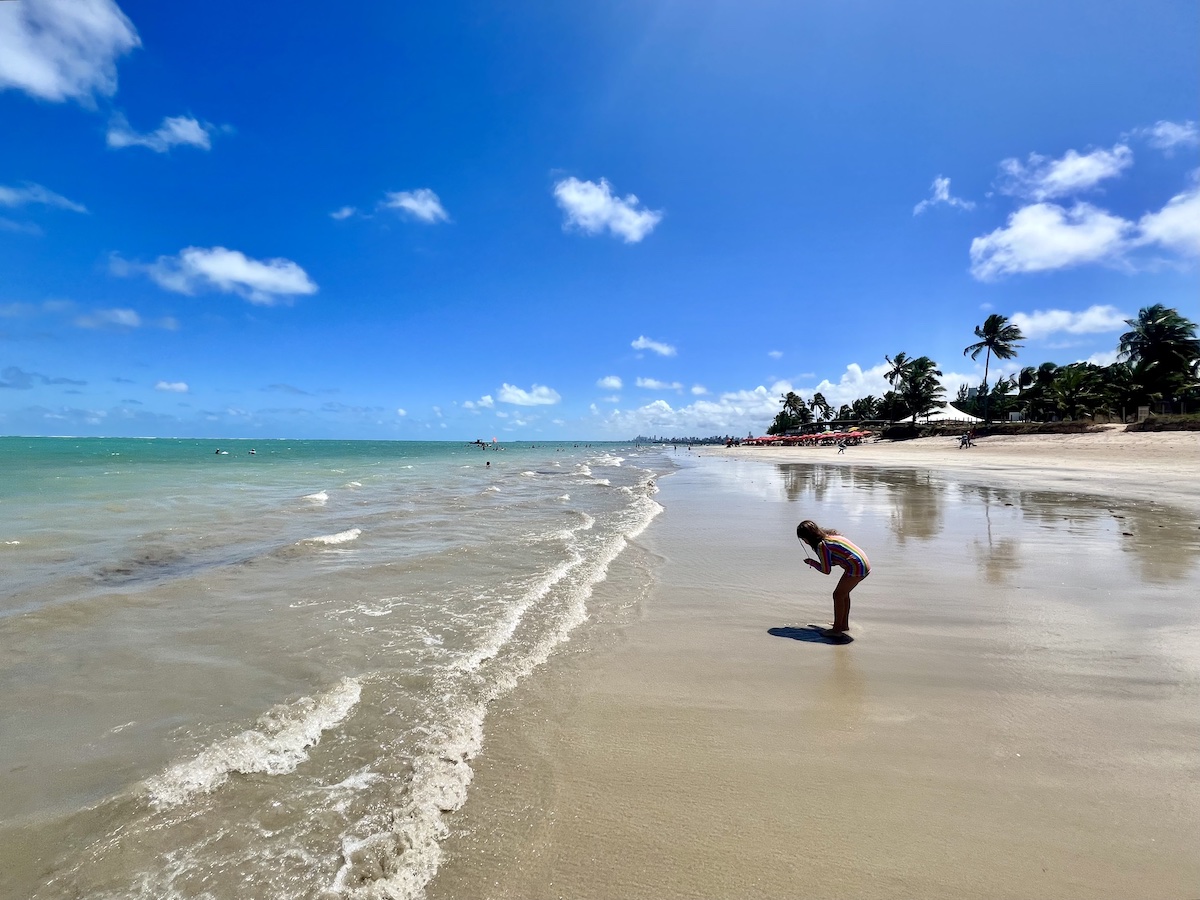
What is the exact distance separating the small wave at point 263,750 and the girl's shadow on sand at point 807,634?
14.4 ft

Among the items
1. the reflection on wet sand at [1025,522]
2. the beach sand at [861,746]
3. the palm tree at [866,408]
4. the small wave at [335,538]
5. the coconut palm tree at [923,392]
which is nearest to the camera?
the beach sand at [861,746]

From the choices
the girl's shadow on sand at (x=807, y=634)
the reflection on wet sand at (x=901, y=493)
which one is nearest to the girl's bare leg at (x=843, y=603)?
the girl's shadow on sand at (x=807, y=634)

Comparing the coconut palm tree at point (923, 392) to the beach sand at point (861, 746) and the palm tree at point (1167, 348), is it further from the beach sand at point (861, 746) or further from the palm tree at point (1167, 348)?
the beach sand at point (861, 746)

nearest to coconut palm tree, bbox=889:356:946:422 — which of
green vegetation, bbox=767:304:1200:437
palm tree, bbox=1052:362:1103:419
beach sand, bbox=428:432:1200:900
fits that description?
green vegetation, bbox=767:304:1200:437

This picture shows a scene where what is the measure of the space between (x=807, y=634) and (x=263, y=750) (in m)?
5.18

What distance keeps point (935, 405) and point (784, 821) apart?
292ft

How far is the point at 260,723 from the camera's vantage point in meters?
4.27

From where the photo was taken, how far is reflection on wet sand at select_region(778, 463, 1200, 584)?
8.94 m

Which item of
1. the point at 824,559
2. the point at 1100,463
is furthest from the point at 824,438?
the point at 824,559

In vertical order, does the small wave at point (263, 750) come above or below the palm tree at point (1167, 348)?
below

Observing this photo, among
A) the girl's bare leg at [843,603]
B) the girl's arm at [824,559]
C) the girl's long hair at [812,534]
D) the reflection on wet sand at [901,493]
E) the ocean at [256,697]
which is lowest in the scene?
the reflection on wet sand at [901,493]

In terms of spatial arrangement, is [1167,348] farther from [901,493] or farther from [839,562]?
[839,562]

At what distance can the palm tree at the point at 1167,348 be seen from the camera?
161 ft

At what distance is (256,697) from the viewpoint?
475 cm
